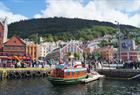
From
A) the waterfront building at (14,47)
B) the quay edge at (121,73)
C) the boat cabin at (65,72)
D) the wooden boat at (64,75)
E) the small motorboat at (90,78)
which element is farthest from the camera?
the waterfront building at (14,47)

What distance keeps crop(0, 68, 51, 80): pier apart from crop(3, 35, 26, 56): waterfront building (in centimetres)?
3953

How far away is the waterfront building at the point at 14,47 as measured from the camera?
362ft

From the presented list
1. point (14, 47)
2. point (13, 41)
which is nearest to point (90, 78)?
point (14, 47)

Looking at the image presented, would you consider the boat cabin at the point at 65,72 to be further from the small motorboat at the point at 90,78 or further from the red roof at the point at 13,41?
the red roof at the point at 13,41

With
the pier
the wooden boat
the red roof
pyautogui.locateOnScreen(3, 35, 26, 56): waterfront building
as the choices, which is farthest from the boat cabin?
the red roof

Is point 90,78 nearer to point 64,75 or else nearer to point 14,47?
point 64,75

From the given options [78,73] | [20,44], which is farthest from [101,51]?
[78,73]

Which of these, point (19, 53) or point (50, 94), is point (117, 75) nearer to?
point (50, 94)

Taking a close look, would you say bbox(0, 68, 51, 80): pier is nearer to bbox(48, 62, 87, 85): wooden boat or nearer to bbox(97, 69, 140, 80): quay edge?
bbox(48, 62, 87, 85): wooden boat

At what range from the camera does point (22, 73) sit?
67.7 m

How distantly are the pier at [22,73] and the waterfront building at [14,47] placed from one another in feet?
130

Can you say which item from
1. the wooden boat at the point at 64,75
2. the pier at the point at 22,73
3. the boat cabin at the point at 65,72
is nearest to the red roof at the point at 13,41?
the pier at the point at 22,73

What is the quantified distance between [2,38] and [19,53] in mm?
9179

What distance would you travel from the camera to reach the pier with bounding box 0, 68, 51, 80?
64.6 m
